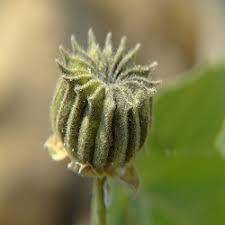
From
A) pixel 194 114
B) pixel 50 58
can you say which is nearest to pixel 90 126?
pixel 194 114

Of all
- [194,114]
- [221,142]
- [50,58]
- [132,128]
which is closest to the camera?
[132,128]

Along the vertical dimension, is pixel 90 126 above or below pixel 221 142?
below

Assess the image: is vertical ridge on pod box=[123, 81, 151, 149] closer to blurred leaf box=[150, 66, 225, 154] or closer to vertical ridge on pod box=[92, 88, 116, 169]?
vertical ridge on pod box=[92, 88, 116, 169]

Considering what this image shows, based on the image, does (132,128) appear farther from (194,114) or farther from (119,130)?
(194,114)

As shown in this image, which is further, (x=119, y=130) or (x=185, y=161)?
(x=185, y=161)

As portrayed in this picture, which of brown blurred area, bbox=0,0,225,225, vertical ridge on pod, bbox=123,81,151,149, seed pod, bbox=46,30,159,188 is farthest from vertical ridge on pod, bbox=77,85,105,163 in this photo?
brown blurred area, bbox=0,0,225,225

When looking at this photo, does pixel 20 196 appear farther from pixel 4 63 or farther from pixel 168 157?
pixel 168 157

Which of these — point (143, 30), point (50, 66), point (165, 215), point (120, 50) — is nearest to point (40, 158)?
point (50, 66)
